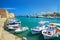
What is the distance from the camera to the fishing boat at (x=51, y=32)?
564 cm

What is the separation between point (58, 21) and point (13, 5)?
5.95 ft

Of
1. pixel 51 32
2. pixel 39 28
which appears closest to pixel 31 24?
pixel 39 28

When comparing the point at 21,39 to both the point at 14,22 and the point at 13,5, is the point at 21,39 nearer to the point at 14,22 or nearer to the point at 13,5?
the point at 13,5

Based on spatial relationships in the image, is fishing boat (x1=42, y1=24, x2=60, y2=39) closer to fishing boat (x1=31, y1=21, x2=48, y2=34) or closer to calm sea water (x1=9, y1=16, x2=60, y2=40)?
calm sea water (x1=9, y1=16, x2=60, y2=40)

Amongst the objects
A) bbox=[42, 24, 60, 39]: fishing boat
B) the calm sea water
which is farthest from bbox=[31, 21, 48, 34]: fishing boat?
bbox=[42, 24, 60, 39]: fishing boat

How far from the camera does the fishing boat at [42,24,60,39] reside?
222 inches

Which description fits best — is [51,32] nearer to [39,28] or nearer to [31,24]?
[39,28]

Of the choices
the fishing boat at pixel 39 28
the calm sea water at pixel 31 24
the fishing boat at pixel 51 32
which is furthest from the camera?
the fishing boat at pixel 39 28

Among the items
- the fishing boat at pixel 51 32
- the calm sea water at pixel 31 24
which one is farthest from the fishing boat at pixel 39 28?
the fishing boat at pixel 51 32

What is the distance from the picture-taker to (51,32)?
5.84 m

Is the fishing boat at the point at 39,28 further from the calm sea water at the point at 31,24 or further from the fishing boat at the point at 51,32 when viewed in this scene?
the fishing boat at the point at 51,32

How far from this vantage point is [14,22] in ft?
27.5

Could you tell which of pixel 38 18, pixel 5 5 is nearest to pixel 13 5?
pixel 5 5

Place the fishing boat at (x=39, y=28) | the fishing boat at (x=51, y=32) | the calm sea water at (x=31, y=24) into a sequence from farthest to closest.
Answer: the fishing boat at (x=39, y=28)
the calm sea water at (x=31, y=24)
the fishing boat at (x=51, y=32)
